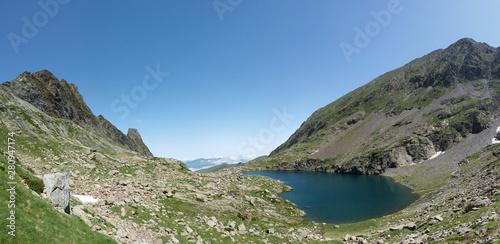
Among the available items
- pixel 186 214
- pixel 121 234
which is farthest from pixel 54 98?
pixel 121 234

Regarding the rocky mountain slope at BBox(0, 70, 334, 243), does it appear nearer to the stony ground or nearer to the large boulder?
the stony ground

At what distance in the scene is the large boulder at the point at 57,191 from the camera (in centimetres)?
1878

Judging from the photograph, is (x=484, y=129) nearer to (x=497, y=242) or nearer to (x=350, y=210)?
(x=350, y=210)

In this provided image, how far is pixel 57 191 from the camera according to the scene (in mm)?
19156

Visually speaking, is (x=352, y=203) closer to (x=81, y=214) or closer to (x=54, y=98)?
(x=81, y=214)

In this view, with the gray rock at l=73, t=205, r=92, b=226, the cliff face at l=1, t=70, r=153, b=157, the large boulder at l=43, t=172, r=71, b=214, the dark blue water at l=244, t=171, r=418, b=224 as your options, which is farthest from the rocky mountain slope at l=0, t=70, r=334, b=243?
the cliff face at l=1, t=70, r=153, b=157

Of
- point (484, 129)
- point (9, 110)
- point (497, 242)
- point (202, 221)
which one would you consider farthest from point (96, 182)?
point (484, 129)

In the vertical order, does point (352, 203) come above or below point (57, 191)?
below

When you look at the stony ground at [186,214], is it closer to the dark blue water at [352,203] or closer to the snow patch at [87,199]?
the snow patch at [87,199]

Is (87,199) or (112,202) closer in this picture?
(87,199)

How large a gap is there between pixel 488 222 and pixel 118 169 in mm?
61231

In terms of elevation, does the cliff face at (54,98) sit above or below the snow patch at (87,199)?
above

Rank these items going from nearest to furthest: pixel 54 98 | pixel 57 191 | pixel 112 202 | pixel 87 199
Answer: pixel 57 191, pixel 87 199, pixel 112 202, pixel 54 98

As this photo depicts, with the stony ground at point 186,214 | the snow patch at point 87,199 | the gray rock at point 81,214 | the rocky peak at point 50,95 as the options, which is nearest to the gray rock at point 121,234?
the stony ground at point 186,214
